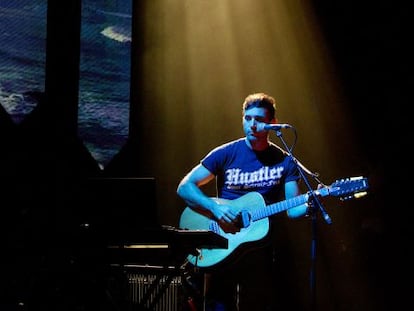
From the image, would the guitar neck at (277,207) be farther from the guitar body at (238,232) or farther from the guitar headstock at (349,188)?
the guitar headstock at (349,188)

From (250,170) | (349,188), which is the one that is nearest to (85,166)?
(250,170)

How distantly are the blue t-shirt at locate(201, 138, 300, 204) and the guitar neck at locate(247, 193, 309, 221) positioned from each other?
114mm

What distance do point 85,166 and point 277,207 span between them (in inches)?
107

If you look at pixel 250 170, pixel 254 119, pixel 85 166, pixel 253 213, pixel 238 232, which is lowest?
pixel 238 232

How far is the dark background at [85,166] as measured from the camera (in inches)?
132

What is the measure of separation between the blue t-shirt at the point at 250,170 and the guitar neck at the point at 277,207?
0.37 ft

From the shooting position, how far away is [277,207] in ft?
13.1

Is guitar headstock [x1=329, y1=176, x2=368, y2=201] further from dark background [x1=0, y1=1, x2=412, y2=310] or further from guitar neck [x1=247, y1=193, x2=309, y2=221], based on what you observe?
dark background [x1=0, y1=1, x2=412, y2=310]

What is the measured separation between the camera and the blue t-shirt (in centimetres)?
419

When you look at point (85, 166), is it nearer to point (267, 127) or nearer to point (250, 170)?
point (250, 170)

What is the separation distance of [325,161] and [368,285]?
1177mm

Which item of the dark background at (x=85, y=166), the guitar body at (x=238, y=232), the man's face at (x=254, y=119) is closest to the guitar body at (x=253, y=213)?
the guitar body at (x=238, y=232)

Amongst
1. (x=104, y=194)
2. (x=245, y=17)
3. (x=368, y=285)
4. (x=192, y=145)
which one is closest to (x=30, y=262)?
(x=104, y=194)

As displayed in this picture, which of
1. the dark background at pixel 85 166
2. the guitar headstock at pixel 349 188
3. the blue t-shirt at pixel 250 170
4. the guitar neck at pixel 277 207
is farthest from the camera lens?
the blue t-shirt at pixel 250 170
